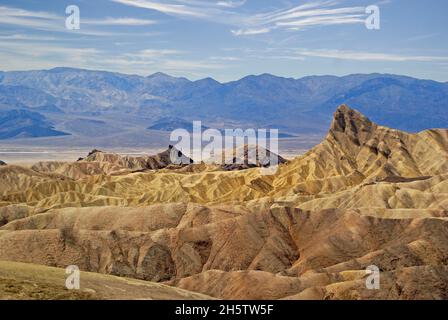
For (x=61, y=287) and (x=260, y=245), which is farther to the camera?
(x=260, y=245)

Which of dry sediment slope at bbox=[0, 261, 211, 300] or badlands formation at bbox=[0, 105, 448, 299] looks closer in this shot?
dry sediment slope at bbox=[0, 261, 211, 300]

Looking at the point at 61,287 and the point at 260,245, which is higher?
the point at 61,287

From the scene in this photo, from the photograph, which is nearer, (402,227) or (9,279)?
(9,279)

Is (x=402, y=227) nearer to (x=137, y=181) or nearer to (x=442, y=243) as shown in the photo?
(x=442, y=243)

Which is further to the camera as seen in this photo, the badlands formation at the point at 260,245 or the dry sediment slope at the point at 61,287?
the badlands formation at the point at 260,245

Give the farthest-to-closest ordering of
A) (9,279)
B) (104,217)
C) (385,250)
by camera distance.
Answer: (104,217)
(385,250)
(9,279)
